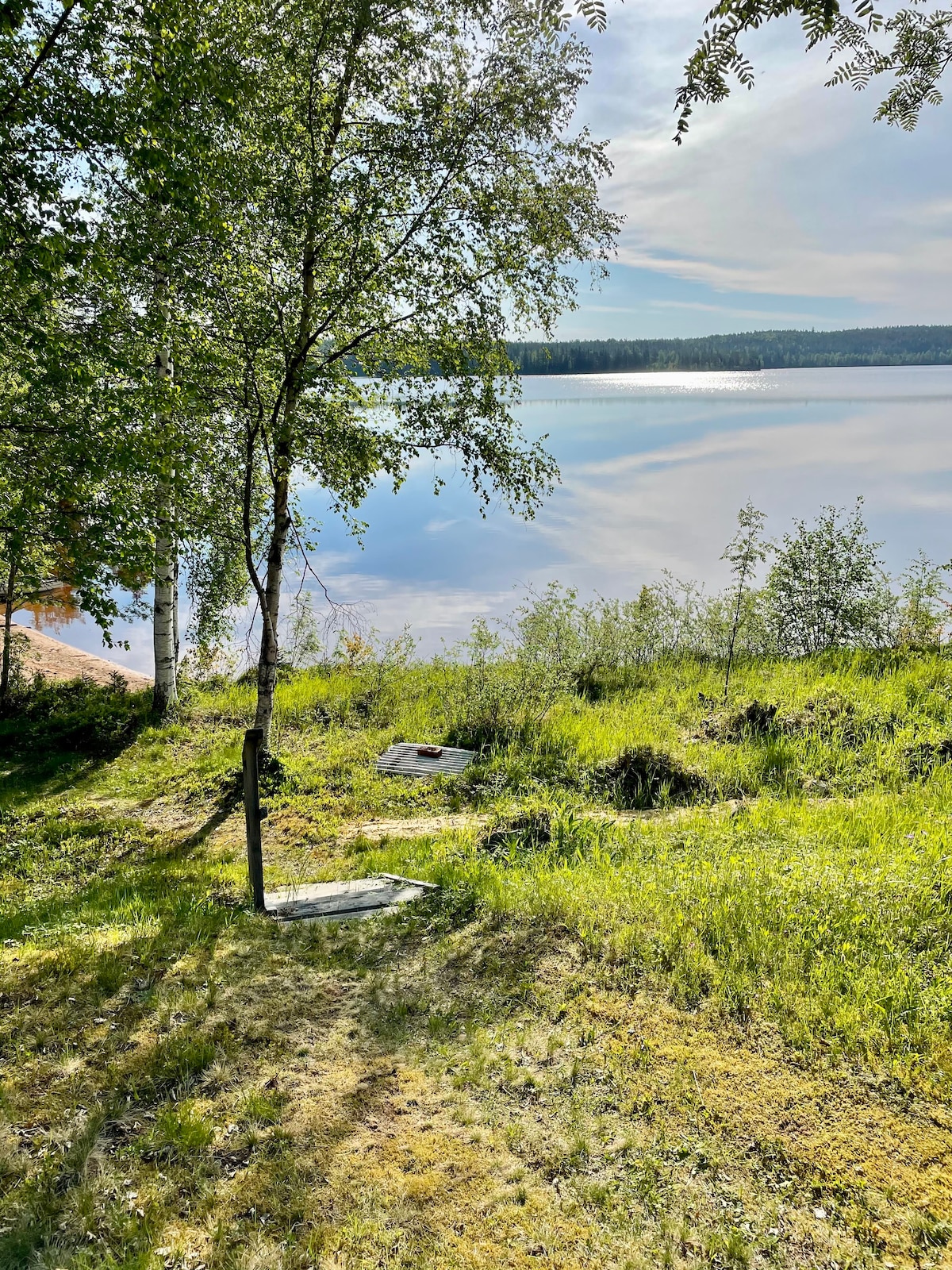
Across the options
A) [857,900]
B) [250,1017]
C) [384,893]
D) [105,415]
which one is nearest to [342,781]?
[384,893]

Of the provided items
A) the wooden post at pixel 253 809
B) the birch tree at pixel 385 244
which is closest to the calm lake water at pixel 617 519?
the birch tree at pixel 385 244

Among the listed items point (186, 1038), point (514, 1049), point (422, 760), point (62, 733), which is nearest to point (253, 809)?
point (186, 1038)

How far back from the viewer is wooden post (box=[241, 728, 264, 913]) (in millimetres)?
5359

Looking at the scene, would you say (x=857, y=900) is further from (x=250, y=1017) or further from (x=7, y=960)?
(x=7, y=960)

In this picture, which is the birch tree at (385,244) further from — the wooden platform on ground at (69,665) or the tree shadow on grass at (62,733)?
the wooden platform on ground at (69,665)

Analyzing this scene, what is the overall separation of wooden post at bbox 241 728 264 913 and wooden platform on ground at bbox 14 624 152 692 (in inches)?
397

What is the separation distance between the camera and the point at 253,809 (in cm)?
539

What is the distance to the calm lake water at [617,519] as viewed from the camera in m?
24.5

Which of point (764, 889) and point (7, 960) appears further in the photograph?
point (764, 889)

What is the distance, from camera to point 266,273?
7.86m

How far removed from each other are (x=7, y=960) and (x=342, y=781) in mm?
5162

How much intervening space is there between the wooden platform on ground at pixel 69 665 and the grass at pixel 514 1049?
9.31 m

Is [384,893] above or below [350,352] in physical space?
below

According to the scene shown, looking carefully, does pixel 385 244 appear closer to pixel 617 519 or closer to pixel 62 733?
pixel 62 733
